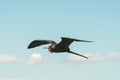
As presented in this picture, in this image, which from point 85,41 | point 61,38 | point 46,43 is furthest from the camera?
point 46,43

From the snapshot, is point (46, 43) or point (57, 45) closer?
point (57, 45)

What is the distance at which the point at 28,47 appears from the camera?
85.4 ft

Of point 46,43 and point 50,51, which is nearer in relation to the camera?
point 50,51

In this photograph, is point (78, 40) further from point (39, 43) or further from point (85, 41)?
point (39, 43)

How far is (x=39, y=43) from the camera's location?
84.2 feet

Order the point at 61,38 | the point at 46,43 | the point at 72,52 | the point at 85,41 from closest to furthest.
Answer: the point at 85,41 → the point at 61,38 → the point at 72,52 → the point at 46,43

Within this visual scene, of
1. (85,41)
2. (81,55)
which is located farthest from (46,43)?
(85,41)

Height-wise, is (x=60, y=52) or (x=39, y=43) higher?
(x=39, y=43)

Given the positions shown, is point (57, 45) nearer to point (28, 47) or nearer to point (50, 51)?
point (50, 51)

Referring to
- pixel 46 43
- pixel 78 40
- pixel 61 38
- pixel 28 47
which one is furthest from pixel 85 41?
pixel 28 47

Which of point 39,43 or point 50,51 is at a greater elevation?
point 39,43

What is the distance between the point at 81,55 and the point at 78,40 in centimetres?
239

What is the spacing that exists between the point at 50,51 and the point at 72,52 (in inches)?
85.6

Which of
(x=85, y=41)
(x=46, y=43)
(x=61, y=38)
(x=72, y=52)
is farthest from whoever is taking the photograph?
(x=46, y=43)
